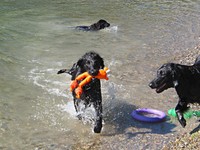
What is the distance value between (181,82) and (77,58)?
4954 millimetres

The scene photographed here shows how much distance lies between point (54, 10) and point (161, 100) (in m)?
10.1

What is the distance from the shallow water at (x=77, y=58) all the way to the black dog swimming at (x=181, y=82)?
557 mm

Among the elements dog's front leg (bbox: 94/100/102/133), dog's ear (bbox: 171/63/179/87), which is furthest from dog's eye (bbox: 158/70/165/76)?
dog's front leg (bbox: 94/100/102/133)

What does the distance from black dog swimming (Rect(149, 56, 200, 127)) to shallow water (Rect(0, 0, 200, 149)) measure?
1.83ft

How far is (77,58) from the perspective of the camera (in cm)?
1060

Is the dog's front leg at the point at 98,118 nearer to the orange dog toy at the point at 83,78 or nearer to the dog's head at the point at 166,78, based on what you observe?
the orange dog toy at the point at 83,78

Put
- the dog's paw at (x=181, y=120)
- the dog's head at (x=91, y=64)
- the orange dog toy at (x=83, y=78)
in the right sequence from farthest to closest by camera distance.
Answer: the dog's head at (x=91, y=64)
the orange dog toy at (x=83, y=78)
the dog's paw at (x=181, y=120)

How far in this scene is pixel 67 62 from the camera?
406 inches

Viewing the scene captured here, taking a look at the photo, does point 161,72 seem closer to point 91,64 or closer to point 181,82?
point 181,82

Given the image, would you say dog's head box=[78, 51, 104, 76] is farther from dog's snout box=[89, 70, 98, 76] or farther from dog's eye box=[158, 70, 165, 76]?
dog's eye box=[158, 70, 165, 76]

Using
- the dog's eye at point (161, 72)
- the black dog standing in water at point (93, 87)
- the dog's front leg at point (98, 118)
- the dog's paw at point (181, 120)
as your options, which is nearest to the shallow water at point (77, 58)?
the dog's front leg at point (98, 118)

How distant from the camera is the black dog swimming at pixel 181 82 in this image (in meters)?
5.91

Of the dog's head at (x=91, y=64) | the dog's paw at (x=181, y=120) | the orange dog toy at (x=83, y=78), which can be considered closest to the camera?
the dog's paw at (x=181, y=120)

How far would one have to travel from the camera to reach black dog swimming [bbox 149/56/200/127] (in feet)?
19.4
